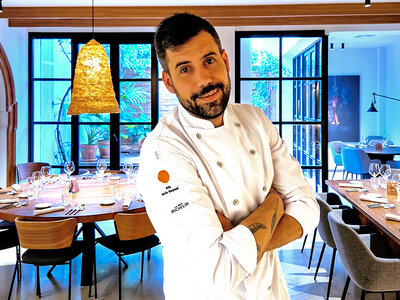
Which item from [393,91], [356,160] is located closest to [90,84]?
[356,160]

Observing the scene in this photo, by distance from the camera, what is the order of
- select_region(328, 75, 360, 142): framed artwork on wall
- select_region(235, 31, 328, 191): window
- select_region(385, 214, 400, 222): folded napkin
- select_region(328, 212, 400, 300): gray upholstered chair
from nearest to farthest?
select_region(328, 212, 400, 300): gray upholstered chair, select_region(385, 214, 400, 222): folded napkin, select_region(235, 31, 328, 191): window, select_region(328, 75, 360, 142): framed artwork on wall

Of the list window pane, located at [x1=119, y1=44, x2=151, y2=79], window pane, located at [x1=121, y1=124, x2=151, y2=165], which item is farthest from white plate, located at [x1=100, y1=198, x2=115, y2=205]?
window pane, located at [x1=119, y1=44, x2=151, y2=79]

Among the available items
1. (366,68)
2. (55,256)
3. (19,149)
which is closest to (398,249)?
(55,256)

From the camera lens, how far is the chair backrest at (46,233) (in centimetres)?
285

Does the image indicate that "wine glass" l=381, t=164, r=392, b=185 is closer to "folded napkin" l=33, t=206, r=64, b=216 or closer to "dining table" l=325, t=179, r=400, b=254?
"dining table" l=325, t=179, r=400, b=254

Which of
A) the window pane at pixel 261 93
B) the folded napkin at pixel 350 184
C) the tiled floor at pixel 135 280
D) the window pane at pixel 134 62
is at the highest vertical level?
the window pane at pixel 134 62

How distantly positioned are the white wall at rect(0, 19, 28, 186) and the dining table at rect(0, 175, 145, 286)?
2.36m

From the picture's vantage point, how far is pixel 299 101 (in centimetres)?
668

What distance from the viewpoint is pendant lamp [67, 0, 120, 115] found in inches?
149

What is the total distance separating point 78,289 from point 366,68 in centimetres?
1031

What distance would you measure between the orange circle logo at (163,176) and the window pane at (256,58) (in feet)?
18.9

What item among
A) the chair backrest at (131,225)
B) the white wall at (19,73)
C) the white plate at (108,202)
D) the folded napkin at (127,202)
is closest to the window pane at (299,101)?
the folded napkin at (127,202)

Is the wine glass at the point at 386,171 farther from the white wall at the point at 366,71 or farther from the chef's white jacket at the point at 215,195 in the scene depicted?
the white wall at the point at 366,71

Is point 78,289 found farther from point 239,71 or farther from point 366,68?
point 366,68
